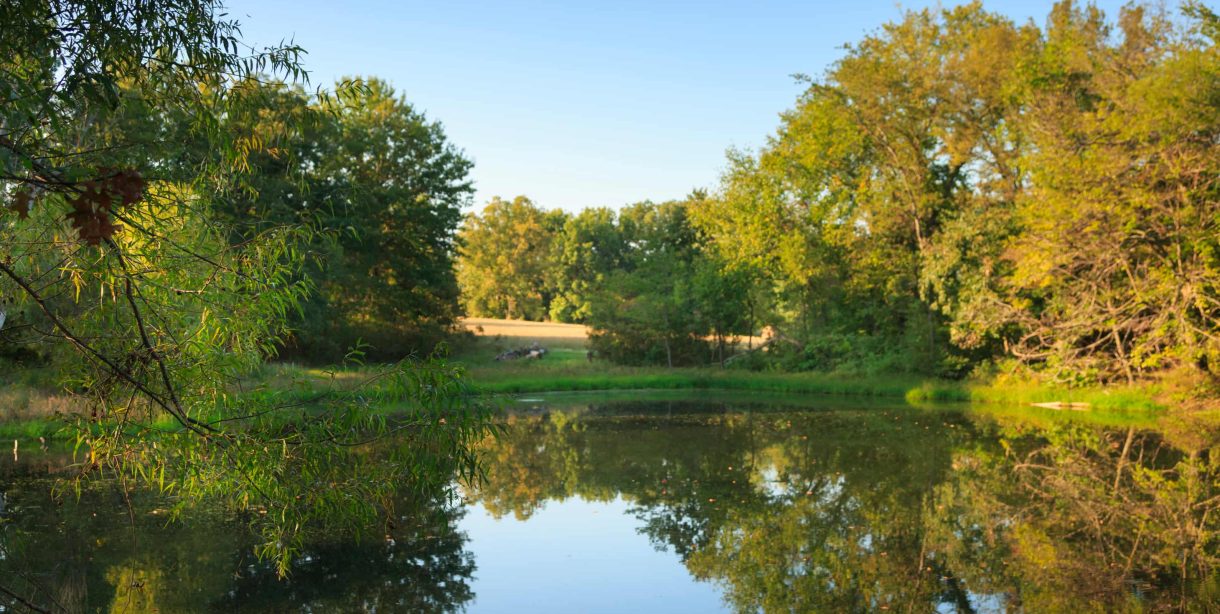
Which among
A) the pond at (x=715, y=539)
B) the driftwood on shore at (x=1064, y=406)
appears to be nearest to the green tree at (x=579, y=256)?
the driftwood on shore at (x=1064, y=406)

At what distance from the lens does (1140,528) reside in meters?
10.5

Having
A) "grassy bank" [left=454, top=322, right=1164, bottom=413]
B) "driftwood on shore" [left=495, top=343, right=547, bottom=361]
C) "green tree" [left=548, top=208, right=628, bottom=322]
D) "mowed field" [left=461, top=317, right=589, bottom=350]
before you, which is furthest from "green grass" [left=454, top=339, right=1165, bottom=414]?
"green tree" [left=548, top=208, right=628, bottom=322]

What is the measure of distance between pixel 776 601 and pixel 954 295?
2359 centimetres

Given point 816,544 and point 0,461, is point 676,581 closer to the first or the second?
point 816,544

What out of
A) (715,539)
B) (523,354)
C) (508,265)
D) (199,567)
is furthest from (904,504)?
(508,265)

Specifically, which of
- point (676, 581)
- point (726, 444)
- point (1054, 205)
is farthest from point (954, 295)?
point (676, 581)

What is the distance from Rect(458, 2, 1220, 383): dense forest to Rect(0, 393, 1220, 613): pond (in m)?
6.78

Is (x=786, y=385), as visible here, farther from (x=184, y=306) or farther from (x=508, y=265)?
(x=508, y=265)

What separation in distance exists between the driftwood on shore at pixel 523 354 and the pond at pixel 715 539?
24.6 metres

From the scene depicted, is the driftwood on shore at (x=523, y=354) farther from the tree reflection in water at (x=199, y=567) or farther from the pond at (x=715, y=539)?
the tree reflection in water at (x=199, y=567)

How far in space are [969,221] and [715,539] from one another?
821 inches

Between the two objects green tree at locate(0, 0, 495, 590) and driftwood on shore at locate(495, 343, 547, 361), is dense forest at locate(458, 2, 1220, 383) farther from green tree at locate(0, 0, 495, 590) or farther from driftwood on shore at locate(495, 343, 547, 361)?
green tree at locate(0, 0, 495, 590)

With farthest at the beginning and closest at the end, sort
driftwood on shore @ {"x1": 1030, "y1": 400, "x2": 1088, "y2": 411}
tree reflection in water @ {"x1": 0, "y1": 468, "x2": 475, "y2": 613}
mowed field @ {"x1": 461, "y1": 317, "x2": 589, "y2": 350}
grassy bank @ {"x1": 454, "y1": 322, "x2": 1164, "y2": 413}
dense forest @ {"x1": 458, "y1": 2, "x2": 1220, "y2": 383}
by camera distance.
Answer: mowed field @ {"x1": 461, "y1": 317, "x2": 589, "y2": 350}, grassy bank @ {"x1": 454, "y1": 322, "x2": 1164, "y2": 413}, driftwood on shore @ {"x1": 1030, "y1": 400, "x2": 1088, "y2": 411}, dense forest @ {"x1": 458, "y1": 2, "x2": 1220, "y2": 383}, tree reflection in water @ {"x1": 0, "y1": 468, "x2": 475, "y2": 613}

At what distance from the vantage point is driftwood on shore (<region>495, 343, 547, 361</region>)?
4231 cm
